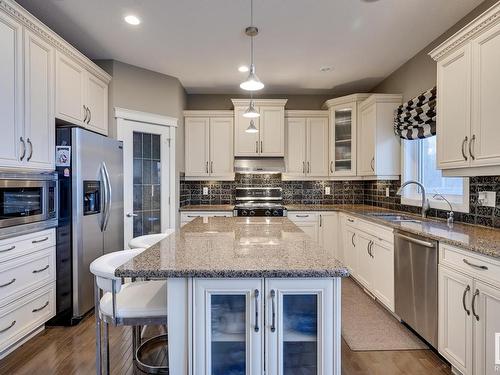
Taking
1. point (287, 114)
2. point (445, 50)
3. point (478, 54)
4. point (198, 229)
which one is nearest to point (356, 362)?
point (198, 229)

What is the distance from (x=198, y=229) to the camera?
2.28 meters

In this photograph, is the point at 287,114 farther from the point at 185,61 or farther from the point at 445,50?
the point at 445,50

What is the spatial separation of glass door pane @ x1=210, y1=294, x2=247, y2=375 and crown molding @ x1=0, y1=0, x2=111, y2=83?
2.44 m

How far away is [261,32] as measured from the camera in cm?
292

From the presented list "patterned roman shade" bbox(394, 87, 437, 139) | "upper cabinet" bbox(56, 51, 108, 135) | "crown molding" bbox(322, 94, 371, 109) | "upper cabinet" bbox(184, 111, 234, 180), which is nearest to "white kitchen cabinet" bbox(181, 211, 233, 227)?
"upper cabinet" bbox(184, 111, 234, 180)

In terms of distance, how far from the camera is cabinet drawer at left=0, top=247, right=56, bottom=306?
2107 mm

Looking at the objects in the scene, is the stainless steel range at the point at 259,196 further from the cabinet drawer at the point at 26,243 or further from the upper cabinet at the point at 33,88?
the cabinet drawer at the point at 26,243

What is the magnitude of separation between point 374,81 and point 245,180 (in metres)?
2.42

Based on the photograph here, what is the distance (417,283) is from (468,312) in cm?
53

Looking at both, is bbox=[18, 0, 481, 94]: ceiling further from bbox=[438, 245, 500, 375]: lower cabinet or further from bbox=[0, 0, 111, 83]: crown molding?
bbox=[438, 245, 500, 375]: lower cabinet

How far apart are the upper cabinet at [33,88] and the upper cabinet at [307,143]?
2828 mm

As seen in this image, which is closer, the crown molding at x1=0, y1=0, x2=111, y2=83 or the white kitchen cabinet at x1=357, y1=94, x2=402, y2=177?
the crown molding at x1=0, y1=0, x2=111, y2=83

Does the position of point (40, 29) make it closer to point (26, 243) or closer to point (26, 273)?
point (26, 243)

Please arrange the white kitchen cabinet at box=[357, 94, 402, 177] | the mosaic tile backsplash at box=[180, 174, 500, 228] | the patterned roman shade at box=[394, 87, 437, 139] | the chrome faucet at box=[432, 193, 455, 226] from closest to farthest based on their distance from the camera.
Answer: the chrome faucet at box=[432, 193, 455, 226] → the patterned roman shade at box=[394, 87, 437, 139] → the white kitchen cabinet at box=[357, 94, 402, 177] → the mosaic tile backsplash at box=[180, 174, 500, 228]
